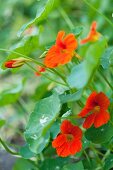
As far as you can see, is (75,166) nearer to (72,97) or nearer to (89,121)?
(89,121)

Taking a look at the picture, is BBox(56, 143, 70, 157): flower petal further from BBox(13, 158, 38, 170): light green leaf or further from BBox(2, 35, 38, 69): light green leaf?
BBox(13, 158, 38, 170): light green leaf

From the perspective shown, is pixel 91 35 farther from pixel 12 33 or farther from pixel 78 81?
pixel 12 33

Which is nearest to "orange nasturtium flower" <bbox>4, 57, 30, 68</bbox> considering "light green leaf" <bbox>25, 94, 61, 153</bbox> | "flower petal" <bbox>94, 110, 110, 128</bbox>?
"light green leaf" <bbox>25, 94, 61, 153</bbox>

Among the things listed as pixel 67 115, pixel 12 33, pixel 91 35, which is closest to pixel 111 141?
pixel 67 115

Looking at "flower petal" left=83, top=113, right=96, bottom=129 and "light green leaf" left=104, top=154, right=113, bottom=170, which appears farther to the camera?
"light green leaf" left=104, top=154, right=113, bottom=170

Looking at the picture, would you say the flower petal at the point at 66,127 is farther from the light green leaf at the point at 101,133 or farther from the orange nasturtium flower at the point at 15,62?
the orange nasturtium flower at the point at 15,62
